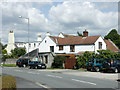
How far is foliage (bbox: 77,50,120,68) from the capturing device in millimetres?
33031

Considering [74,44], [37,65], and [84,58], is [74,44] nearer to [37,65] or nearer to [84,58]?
[37,65]

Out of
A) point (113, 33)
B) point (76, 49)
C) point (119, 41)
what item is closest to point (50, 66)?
point (76, 49)

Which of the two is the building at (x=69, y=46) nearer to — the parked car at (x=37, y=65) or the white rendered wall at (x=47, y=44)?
the white rendered wall at (x=47, y=44)

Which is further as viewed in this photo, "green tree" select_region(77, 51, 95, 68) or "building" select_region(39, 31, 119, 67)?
"building" select_region(39, 31, 119, 67)

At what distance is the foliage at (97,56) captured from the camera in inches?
1300

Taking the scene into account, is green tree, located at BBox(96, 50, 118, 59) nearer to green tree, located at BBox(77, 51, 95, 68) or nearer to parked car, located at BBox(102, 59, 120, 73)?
green tree, located at BBox(77, 51, 95, 68)

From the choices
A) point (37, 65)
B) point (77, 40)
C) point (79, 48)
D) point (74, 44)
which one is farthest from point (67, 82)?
point (77, 40)

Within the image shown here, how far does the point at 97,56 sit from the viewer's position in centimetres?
3416

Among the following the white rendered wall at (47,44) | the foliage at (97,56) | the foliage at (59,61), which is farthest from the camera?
the white rendered wall at (47,44)

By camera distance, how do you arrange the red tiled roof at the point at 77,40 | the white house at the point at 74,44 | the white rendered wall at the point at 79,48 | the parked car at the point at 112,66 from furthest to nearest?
the red tiled roof at the point at 77,40 < the white house at the point at 74,44 < the white rendered wall at the point at 79,48 < the parked car at the point at 112,66

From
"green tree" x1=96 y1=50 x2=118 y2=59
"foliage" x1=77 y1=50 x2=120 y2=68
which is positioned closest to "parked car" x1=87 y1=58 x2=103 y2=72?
"green tree" x1=96 y1=50 x2=118 y2=59

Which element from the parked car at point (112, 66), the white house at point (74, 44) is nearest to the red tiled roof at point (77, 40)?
the white house at point (74, 44)

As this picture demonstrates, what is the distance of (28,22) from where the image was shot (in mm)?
41406

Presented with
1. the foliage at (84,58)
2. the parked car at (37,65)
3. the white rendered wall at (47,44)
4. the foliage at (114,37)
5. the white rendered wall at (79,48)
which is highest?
the foliage at (114,37)
